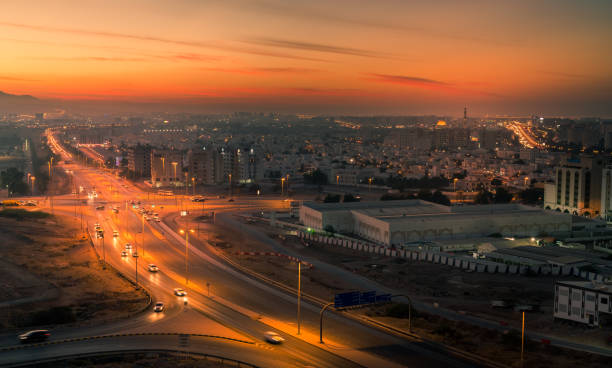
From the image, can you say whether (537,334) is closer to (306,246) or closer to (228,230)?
(306,246)

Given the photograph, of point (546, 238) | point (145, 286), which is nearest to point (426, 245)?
point (546, 238)

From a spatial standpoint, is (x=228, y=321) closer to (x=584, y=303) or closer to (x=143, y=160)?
(x=584, y=303)

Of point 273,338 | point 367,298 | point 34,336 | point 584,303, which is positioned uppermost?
point 367,298

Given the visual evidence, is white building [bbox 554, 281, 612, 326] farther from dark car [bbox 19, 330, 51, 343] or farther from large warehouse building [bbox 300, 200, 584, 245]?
dark car [bbox 19, 330, 51, 343]

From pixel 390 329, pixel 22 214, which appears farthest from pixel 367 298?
pixel 22 214

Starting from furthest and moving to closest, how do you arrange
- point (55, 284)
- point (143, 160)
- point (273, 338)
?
point (143, 160), point (55, 284), point (273, 338)

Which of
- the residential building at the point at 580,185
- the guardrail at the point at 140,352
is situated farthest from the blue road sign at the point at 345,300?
the residential building at the point at 580,185

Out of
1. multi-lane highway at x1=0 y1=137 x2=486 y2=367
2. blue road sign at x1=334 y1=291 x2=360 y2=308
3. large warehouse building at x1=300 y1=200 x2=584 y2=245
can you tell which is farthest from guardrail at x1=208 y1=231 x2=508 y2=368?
large warehouse building at x1=300 y1=200 x2=584 y2=245
